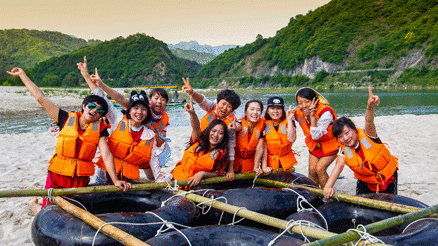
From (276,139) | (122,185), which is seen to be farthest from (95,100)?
(276,139)

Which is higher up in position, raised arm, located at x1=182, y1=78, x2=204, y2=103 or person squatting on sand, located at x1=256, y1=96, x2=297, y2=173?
raised arm, located at x1=182, y1=78, x2=204, y2=103

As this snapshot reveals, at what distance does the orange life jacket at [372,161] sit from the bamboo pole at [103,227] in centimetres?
300

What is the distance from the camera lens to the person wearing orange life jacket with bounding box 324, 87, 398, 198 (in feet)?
13.7

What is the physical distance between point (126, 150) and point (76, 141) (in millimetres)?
740

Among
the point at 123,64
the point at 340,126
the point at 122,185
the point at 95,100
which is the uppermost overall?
the point at 123,64

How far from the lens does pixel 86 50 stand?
13250cm

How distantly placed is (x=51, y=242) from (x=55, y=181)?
1349mm

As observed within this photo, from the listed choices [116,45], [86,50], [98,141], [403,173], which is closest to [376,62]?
[403,173]

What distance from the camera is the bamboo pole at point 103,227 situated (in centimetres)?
267

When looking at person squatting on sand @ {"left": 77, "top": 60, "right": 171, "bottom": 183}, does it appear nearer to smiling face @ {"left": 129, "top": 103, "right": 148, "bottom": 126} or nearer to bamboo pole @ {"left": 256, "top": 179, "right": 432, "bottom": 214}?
smiling face @ {"left": 129, "top": 103, "right": 148, "bottom": 126}

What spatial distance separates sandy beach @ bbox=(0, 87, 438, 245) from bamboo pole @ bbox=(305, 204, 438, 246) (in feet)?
7.91

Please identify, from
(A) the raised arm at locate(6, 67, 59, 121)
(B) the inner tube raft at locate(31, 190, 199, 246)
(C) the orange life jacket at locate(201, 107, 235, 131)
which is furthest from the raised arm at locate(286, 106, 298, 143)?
(A) the raised arm at locate(6, 67, 59, 121)

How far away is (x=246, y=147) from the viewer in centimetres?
521

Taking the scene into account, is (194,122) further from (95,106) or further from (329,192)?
(329,192)
